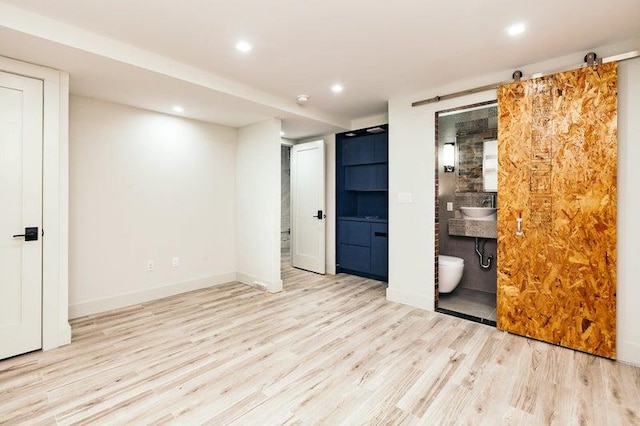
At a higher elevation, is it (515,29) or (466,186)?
(515,29)

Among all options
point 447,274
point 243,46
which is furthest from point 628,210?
point 243,46

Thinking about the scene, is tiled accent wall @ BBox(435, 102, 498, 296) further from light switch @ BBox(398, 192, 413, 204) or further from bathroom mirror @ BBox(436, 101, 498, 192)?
light switch @ BBox(398, 192, 413, 204)

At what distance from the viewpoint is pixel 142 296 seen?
375 cm

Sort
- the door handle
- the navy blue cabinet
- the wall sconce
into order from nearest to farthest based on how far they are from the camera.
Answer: the door handle, the wall sconce, the navy blue cabinet

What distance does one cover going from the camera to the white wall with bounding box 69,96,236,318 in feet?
10.9

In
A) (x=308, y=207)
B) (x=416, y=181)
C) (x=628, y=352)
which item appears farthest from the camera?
(x=308, y=207)

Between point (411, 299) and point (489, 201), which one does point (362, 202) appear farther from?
point (411, 299)

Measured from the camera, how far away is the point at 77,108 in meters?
3.26

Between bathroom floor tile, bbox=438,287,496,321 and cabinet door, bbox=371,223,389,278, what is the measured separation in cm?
92

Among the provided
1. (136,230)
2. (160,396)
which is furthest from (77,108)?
(160,396)

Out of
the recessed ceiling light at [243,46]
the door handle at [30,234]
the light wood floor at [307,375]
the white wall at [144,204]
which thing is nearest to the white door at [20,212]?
the door handle at [30,234]

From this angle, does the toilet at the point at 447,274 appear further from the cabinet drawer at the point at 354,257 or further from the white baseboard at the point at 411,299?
the cabinet drawer at the point at 354,257

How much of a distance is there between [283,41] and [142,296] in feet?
10.7

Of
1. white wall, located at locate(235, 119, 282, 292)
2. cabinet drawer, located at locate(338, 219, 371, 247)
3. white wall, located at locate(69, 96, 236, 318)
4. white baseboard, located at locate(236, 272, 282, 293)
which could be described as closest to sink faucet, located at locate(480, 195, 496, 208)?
cabinet drawer, located at locate(338, 219, 371, 247)
